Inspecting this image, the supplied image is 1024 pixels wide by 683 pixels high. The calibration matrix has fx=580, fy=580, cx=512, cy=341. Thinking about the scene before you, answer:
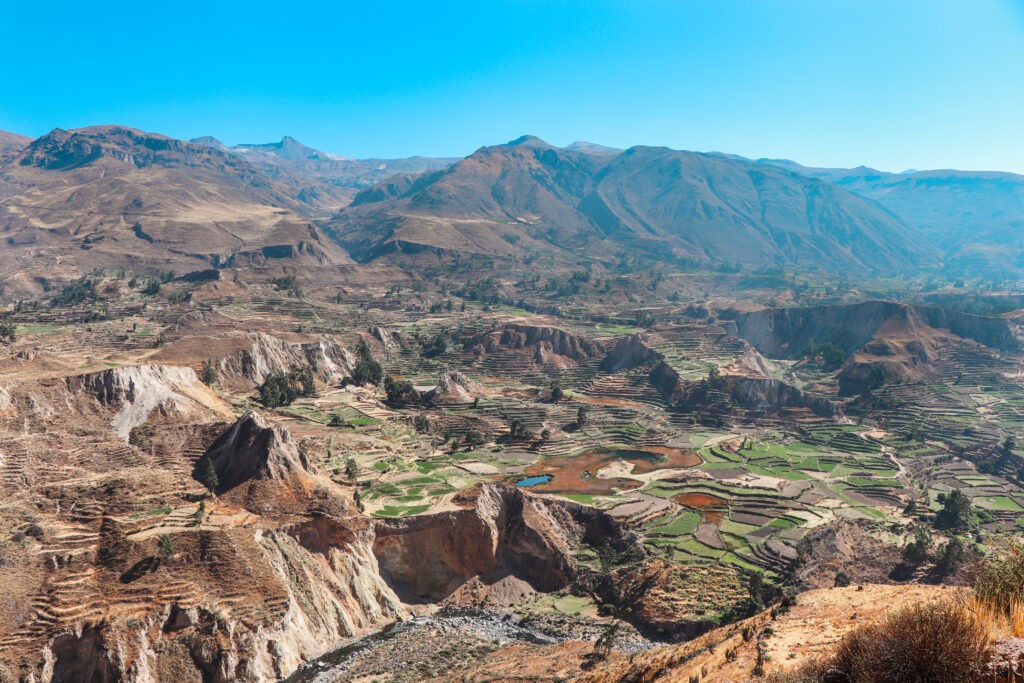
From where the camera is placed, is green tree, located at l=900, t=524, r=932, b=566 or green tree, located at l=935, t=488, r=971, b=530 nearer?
green tree, located at l=900, t=524, r=932, b=566

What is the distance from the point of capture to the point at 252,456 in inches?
2147

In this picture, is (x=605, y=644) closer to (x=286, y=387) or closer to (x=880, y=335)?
(x=286, y=387)

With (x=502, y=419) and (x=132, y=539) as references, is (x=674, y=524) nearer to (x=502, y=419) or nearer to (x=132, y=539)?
(x=502, y=419)

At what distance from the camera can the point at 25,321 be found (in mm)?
112750

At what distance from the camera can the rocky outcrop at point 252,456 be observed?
175 feet

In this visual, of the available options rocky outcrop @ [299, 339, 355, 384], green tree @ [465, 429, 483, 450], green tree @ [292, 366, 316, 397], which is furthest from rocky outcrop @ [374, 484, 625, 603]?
rocky outcrop @ [299, 339, 355, 384]

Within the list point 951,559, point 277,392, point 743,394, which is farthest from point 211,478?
point 743,394

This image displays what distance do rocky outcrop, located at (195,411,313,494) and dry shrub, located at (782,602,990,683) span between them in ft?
161

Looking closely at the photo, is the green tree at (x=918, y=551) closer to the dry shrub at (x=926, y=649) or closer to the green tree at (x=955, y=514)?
the green tree at (x=955, y=514)

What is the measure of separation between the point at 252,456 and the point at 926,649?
175ft

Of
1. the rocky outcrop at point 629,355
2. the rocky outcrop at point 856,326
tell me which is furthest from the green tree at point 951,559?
the rocky outcrop at point 856,326

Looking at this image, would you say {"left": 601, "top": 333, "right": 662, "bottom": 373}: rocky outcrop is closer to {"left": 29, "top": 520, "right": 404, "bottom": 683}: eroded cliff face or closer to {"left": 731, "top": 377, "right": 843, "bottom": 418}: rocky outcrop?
{"left": 731, "top": 377, "right": 843, "bottom": 418}: rocky outcrop

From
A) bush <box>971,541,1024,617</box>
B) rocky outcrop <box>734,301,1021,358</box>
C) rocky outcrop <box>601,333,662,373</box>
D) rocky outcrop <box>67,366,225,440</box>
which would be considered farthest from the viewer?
rocky outcrop <box>734,301,1021,358</box>

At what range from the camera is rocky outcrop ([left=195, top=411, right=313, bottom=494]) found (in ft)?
175
